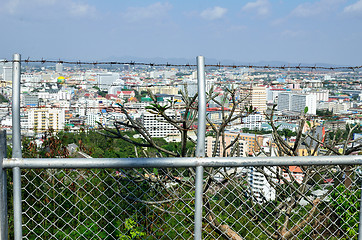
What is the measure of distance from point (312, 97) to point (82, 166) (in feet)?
62.2

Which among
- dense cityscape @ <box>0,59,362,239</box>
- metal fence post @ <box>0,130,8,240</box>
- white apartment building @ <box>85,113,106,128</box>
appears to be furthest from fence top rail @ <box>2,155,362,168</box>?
white apartment building @ <box>85,113,106,128</box>

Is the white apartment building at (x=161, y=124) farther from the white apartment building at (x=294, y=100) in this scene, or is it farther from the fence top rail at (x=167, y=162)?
the white apartment building at (x=294, y=100)

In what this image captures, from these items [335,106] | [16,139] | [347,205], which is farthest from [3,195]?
[335,106]

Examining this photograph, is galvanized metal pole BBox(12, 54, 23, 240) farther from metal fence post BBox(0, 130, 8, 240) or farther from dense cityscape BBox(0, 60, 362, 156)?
dense cityscape BBox(0, 60, 362, 156)

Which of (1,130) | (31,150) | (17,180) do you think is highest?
(1,130)

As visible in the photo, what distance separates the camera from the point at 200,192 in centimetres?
167

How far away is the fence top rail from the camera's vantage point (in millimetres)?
1584

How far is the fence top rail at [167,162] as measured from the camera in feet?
5.20

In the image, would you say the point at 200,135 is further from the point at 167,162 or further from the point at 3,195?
the point at 3,195

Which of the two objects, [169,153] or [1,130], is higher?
[1,130]

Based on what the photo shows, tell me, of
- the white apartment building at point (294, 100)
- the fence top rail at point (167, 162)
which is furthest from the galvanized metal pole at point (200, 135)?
the white apartment building at point (294, 100)

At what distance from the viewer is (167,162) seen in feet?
5.39

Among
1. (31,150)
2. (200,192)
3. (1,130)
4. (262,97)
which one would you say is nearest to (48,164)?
(1,130)

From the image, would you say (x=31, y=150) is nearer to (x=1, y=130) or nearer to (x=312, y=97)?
(x=1, y=130)
